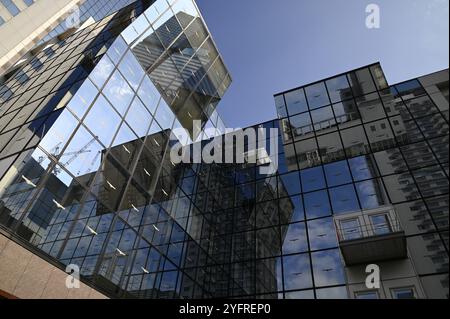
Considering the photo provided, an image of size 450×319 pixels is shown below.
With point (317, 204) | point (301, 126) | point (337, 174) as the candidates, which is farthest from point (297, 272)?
point (301, 126)

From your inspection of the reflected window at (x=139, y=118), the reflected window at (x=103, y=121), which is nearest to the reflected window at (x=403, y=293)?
the reflected window at (x=103, y=121)

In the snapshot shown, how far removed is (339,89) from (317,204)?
7.60m

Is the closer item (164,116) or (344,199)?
(344,199)

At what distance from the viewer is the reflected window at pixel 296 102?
19.6 metres

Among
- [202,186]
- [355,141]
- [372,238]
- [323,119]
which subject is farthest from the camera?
[202,186]

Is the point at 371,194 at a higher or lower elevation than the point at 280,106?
lower

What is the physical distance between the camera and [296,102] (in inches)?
787

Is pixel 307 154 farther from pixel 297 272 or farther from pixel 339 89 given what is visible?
pixel 297 272

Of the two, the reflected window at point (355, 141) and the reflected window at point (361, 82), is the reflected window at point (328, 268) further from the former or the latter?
the reflected window at point (361, 82)

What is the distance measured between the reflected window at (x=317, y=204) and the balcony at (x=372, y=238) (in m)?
1.30

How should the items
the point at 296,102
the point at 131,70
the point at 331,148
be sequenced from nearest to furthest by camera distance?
the point at 331,148
the point at 131,70
the point at 296,102

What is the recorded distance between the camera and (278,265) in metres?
15.0

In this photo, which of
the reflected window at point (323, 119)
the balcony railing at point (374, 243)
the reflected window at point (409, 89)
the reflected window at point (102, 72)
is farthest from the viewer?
the reflected window at point (323, 119)

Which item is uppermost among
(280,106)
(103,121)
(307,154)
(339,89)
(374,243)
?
(280,106)
